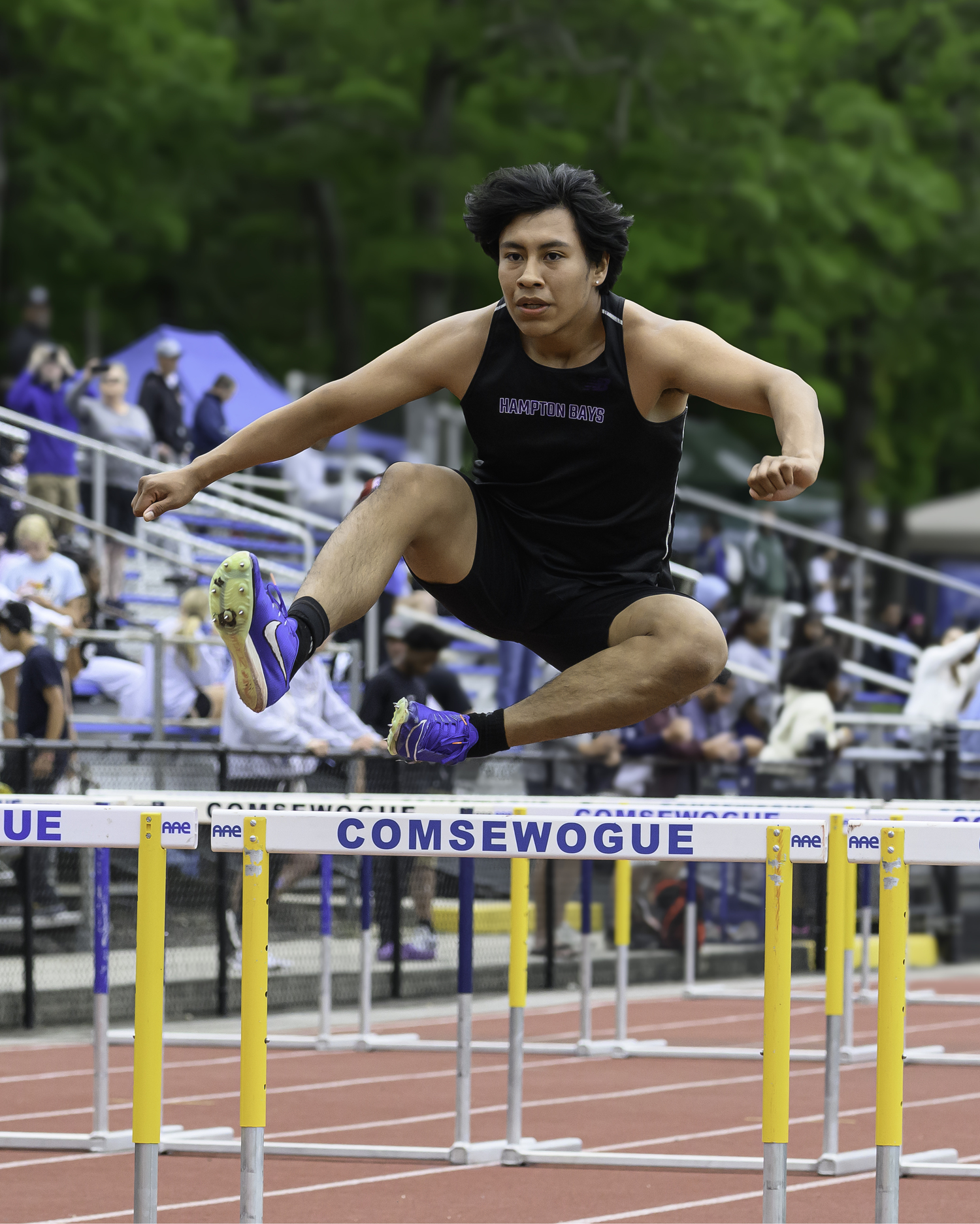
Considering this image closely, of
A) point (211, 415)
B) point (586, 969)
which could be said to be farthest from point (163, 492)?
point (211, 415)

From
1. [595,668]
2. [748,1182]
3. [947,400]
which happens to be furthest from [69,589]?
[947,400]

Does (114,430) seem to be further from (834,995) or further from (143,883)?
(143,883)

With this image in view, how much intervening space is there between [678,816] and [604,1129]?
3701mm

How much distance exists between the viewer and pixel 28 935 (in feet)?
34.4

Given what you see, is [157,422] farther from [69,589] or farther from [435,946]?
[435,946]

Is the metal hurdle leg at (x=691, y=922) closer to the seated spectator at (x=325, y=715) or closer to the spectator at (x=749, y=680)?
the seated spectator at (x=325, y=715)

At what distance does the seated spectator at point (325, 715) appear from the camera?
1214 centimetres

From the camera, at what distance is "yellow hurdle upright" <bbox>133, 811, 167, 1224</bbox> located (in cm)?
504

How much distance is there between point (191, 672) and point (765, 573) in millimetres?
7599

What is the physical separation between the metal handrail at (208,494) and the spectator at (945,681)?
490 cm

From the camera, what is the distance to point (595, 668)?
5402 millimetres

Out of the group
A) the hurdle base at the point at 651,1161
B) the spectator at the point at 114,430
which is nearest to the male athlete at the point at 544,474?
the hurdle base at the point at 651,1161

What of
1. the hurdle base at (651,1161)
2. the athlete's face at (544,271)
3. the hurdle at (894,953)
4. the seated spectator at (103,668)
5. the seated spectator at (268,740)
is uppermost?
the athlete's face at (544,271)

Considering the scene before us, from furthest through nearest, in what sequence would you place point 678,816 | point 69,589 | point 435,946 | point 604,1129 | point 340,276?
point 340,276 → point 69,589 → point 435,946 → point 604,1129 → point 678,816
